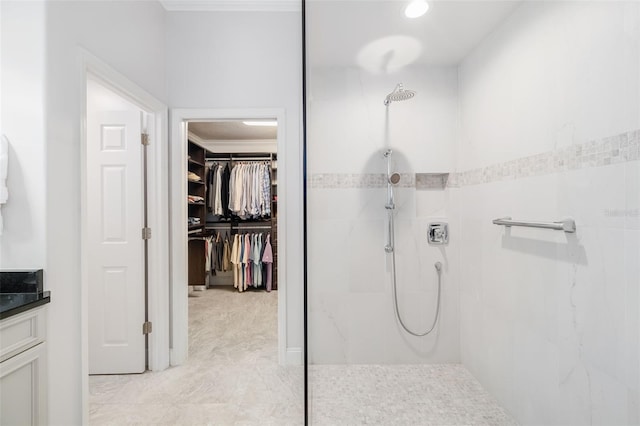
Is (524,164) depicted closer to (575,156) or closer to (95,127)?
(575,156)

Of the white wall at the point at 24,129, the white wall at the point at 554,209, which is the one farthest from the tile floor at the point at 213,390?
the white wall at the point at 554,209

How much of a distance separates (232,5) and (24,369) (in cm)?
215

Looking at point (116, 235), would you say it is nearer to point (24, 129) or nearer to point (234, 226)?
point (24, 129)

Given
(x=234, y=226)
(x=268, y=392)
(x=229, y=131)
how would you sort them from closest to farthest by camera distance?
(x=268, y=392) → (x=229, y=131) → (x=234, y=226)

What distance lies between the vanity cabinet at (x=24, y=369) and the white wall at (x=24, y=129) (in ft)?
0.71

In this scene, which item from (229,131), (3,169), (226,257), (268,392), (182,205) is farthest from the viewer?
(226,257)

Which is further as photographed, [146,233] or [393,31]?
[146,233]

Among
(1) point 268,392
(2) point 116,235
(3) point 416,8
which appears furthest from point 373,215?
(2) point 116,235

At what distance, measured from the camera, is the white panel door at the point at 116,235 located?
175 centimetres

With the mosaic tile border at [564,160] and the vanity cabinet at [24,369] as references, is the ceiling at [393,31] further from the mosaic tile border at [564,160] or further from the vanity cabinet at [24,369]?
the vanity cabinet at [24,369]

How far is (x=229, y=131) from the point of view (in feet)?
11.8

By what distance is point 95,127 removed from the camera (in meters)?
1.76

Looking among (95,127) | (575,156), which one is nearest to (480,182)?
(575,156)

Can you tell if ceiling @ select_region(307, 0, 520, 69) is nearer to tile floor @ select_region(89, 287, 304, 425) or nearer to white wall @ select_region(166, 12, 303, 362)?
white wall @ select_region(166, 12, 303, 362)
